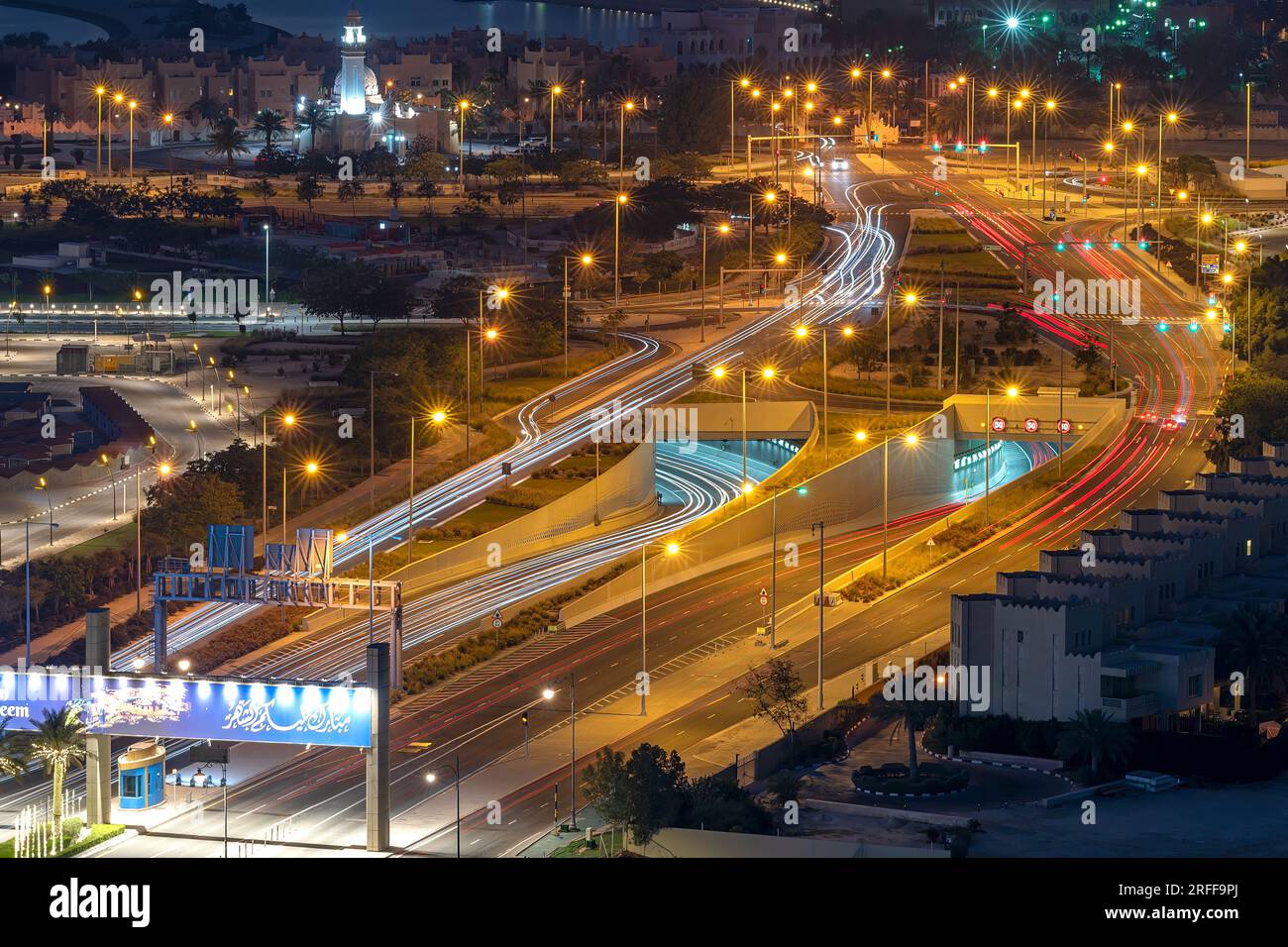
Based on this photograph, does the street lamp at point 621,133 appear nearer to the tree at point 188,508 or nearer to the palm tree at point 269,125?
the palm tree at point 269,125

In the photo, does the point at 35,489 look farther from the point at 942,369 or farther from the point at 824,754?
the point at 942,369

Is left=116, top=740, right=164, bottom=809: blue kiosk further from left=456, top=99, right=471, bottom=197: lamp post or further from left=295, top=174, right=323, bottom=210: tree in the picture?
left=456, top=99, right=471, bottom=197: lamp post

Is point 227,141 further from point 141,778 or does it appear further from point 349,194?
point 141,778

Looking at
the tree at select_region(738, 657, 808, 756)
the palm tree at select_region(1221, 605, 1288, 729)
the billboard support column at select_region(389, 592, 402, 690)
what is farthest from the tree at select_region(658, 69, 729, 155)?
the billboard support column at select_region(389, 592, 402, 690)

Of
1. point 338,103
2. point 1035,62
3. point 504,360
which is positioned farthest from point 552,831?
point 1035,62

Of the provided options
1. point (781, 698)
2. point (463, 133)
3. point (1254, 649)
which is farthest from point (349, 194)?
point (1254, 649)

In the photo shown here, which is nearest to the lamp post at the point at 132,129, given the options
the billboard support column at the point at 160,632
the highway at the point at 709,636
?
the highway at the point at 709,636

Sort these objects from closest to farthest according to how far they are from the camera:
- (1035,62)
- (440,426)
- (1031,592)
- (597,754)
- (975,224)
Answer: (597,754), (1031,592), (440,426), (975,224), (1035,62)
